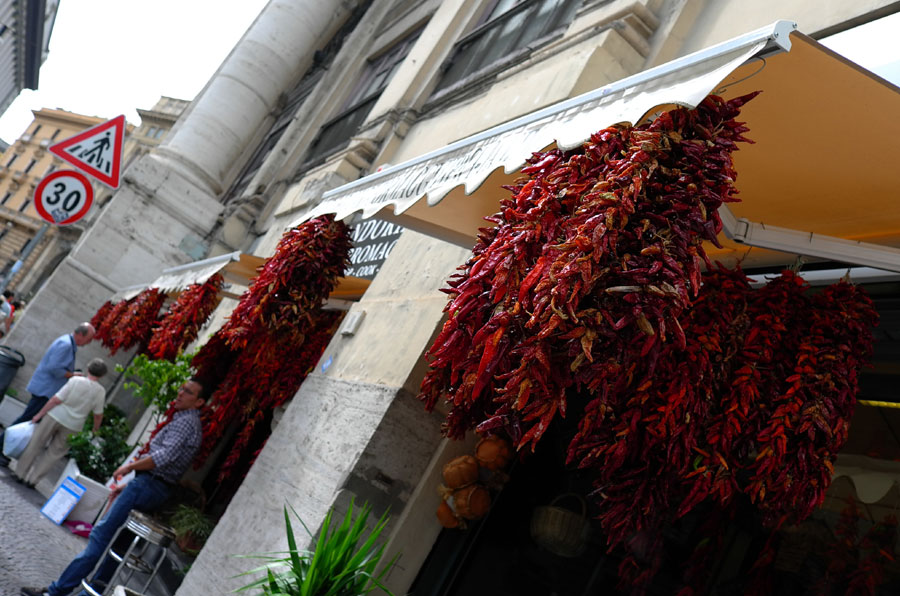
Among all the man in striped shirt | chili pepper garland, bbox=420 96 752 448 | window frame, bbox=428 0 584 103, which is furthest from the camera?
window frame, bbox=428 0 584 103

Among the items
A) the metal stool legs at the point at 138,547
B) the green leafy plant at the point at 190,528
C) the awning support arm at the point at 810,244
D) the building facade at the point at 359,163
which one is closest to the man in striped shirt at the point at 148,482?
the metal stool legs at the point at 138,547

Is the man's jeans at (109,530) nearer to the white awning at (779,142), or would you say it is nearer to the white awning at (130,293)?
the white awning at (779,142)

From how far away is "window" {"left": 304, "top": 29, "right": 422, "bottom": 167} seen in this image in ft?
43.9

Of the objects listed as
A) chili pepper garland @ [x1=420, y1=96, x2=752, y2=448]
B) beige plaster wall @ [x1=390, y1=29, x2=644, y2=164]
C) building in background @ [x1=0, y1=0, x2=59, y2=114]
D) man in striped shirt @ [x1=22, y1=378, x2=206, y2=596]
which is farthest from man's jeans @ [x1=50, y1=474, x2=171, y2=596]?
building in background @ [x1=0, y1=0, x2=59, y2=114]

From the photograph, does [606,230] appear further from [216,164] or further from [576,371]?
[216,164]

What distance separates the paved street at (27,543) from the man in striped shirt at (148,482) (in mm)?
348

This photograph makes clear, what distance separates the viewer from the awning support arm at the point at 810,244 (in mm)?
3039

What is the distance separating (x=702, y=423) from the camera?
280 centimetres

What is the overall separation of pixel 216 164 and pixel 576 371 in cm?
1494

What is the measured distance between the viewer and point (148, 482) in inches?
236

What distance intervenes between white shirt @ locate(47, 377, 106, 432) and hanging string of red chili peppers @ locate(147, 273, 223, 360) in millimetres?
1288

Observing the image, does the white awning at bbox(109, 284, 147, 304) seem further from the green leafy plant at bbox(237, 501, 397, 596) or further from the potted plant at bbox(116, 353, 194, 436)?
the green leafy plant at bbox(237, 501, 397, 596)

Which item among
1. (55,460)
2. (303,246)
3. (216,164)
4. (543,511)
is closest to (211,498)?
(55,460)

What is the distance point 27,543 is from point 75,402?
254 cm
